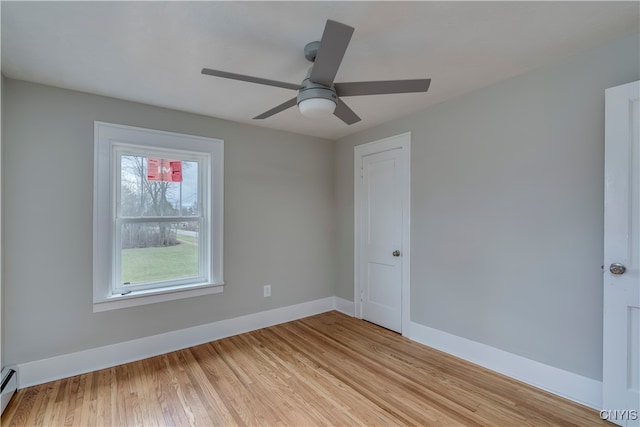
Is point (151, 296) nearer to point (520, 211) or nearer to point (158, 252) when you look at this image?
point (158, 252)

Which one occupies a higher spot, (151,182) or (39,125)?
(39,125)

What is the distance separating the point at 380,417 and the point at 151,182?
2.73 m

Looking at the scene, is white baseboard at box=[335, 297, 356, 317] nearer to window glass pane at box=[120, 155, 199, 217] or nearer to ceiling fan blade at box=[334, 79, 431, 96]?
window glass pane at box=[120, 155, 199, 217]

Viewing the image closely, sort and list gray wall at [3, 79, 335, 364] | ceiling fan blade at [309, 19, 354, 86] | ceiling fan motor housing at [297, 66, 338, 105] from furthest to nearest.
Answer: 1. gray wall at [3, 79, 335, 364]
2. ceiling fan motor housing at [297, 66, 338, 105]
3. ceiling fan blade at [309, 19, 354, 86]

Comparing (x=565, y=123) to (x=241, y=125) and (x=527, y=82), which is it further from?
(x=241, y=125)

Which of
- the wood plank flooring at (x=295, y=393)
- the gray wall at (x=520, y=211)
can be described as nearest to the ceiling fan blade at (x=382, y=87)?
the gray wall at (x=520, y=211)

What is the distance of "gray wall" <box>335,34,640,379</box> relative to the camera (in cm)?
195

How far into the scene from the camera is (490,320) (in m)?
2.45

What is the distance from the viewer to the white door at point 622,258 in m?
1.70

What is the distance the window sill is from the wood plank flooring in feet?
1.68

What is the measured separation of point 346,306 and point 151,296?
7.48 ft

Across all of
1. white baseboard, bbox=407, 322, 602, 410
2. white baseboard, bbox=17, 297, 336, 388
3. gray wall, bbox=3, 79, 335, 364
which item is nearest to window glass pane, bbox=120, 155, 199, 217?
gray wall, bbox=3, 79, 335, 364

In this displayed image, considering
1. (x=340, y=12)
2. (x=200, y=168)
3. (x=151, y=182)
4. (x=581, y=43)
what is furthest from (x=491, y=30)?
(x=151, y=182)

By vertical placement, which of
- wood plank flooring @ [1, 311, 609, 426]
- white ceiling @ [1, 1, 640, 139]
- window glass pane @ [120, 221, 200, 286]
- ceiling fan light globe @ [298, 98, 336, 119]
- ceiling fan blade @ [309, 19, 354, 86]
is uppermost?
white ceiling @ [1, 1, 640, 139]
